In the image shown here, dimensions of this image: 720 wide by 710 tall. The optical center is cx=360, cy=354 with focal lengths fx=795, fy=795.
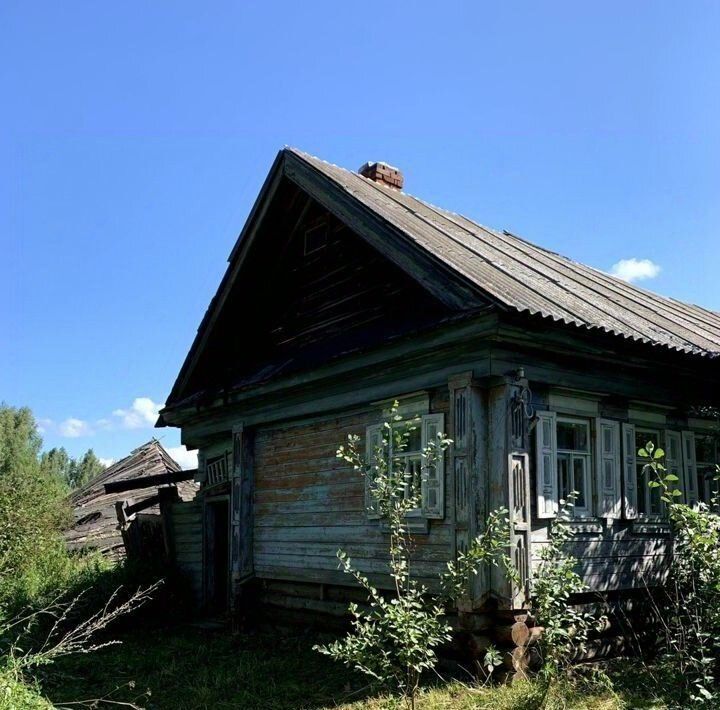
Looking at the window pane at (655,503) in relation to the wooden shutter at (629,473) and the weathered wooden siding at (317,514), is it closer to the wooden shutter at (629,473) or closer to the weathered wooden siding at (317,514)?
the wooden shutter at (629,473)

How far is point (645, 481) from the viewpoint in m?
9.34

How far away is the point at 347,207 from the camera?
10133 millimetres

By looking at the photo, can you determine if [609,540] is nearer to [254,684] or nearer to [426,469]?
[426,469]

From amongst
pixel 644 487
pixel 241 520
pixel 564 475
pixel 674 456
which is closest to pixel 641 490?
pixel 644 487

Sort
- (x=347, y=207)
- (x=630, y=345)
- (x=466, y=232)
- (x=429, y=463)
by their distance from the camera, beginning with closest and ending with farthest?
(x=429, y=463) < (x=630, y=345) < (x=347, y=207) < (x=466, y=232)

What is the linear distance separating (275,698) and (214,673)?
1.38 meters

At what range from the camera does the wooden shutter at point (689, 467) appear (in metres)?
9.55

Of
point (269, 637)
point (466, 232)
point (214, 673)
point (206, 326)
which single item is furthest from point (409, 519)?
point (206, 326)

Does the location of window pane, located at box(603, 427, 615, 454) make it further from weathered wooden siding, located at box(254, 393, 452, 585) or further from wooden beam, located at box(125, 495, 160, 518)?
wooden beam, located at box(125, 495, 160, 518)

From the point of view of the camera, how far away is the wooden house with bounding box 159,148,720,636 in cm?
786

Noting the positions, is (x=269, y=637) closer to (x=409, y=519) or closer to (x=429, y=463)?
(x=409, y=519)

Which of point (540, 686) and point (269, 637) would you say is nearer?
point (540, 686)

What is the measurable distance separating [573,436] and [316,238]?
496cm

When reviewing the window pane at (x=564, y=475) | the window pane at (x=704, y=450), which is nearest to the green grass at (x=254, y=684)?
the window pane at (x=564, y=475)
